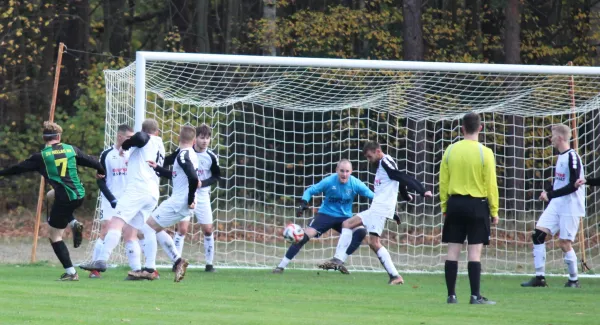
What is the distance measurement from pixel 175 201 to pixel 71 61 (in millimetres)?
14570

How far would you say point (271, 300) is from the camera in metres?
10.1

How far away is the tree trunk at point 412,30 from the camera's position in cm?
2347

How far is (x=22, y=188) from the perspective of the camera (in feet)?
82.8

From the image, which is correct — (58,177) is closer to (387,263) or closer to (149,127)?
(149,127)

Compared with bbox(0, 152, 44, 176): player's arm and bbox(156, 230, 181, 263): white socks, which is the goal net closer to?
bbox(156, 230, 181, 263): white socks

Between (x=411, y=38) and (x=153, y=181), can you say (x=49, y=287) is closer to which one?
(x=153, y=181)

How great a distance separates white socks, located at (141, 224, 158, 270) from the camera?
1204 centimetres

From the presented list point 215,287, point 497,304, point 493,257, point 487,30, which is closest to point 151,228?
point 215,287

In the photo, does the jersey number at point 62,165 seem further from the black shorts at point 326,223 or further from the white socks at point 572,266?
the white socks at point 572,266

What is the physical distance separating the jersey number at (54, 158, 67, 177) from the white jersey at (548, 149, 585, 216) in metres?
5.51

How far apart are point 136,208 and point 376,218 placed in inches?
117

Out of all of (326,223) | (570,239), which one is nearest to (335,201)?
(326,223)

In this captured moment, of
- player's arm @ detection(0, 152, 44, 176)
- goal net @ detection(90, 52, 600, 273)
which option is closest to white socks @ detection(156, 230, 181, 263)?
player's arm @ detection(0, 152, 44, 176)

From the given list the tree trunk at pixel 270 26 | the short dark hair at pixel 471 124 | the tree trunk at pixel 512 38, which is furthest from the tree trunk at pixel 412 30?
the short dark hair at pixel 471 124
